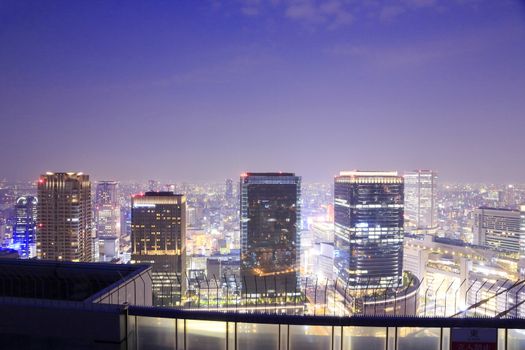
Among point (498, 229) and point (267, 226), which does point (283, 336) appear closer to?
point (267, 226)

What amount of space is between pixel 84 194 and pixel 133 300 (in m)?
30.2

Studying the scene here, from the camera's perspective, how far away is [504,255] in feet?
108

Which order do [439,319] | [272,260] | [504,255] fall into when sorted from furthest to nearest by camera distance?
[504,255]
[272,260]
[439,319]

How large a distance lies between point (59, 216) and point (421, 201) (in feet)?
137

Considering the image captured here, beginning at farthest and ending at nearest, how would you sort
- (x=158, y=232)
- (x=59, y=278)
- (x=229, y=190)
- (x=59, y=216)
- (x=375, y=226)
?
(x=229, y=190) → (x=158, y=232) → (x=375, y=226) → (x=59, y=216) → (x=59, y=278)

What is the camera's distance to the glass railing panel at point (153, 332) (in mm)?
2445

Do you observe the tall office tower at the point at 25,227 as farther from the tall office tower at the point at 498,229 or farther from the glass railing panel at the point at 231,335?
the tall office tower at the point at 498,229

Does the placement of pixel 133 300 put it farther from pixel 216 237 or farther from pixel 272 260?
pixel 216 237

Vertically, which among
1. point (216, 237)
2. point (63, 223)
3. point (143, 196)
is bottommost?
point (216, 237)

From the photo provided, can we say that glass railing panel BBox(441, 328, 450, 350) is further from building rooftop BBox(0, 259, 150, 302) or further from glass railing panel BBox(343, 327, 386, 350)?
building rooftop BBox(0, 259, 150, 302)

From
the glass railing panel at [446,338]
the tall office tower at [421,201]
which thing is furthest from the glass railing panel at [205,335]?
the tall office tower at [421,201]

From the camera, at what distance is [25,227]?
1347 inches

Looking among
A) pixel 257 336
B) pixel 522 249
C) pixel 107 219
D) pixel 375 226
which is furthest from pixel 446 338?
pixel 107 219

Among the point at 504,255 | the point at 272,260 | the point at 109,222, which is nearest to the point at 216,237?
the point at 109,222
